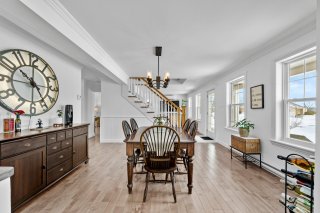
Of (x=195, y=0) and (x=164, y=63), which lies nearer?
(x=195, y=0)

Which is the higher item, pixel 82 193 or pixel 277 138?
pixel 277 138

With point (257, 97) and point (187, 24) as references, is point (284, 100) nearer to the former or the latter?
point (257, 97)

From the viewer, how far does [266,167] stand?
3680mm

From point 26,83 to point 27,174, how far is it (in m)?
1.45

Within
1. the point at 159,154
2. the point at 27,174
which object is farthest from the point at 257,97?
the point at 27,174

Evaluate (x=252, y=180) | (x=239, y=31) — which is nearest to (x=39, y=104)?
(x=239, y=31)

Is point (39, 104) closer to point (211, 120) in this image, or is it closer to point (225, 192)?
point (225, 192)

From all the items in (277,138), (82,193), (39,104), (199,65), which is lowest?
(82,193)

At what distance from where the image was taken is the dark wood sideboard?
2098mm

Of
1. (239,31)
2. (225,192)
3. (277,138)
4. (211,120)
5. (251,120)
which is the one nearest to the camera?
(225,192)

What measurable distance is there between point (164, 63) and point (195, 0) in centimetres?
287

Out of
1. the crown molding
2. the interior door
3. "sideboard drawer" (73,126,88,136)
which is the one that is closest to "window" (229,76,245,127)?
the interior door

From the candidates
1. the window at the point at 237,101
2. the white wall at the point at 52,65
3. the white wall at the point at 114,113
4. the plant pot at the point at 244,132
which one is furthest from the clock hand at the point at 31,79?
the window at the point at 237,101

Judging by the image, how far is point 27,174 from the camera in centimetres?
232
